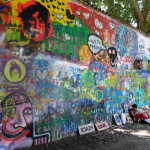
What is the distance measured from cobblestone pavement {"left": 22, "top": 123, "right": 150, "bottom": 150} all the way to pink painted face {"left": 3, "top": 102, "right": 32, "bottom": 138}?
1.78 ft

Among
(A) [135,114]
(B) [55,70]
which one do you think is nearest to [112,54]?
(A) [135,114]

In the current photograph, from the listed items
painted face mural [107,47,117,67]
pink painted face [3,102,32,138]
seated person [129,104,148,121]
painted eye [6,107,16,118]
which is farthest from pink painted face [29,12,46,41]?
seated person [129,104,148,121]

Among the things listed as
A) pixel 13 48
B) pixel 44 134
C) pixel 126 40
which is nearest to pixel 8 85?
pixel 13 48

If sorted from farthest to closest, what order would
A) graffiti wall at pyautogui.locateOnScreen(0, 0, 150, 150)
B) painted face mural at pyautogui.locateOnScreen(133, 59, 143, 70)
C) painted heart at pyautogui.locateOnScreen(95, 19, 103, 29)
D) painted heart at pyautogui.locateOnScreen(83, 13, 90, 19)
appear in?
painted face mural at pyautogui.locateOnScreen(133, 59, 143, 70), painted heart at pyautogui.locateOnScreen(95, 19, 103, 29), painted heart at pyautogui.locateOnScreen(83, 13, 90, 19), graffiti wall at pyautogui.locateOnScreen(0, 0, 150, 150)

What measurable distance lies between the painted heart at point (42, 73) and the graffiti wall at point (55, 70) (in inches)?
1.1

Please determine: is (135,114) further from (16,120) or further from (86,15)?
(16,120)

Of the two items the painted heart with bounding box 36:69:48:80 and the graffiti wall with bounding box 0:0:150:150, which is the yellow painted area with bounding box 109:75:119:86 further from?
the painted heart with bounding box 36:69:48:80

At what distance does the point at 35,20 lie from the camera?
16.4ft

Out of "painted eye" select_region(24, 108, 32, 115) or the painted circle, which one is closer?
the painted circle

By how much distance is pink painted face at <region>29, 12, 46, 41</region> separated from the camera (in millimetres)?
4925

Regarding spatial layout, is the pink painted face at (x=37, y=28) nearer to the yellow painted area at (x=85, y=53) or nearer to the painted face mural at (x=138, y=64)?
the yellow painted area at (x=85, y=53)

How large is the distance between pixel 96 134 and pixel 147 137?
162cm

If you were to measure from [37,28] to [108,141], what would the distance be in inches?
148

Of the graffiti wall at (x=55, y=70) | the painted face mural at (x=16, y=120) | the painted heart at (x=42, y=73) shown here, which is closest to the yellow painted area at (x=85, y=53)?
the graffiti wall at (x=55, y=70)
